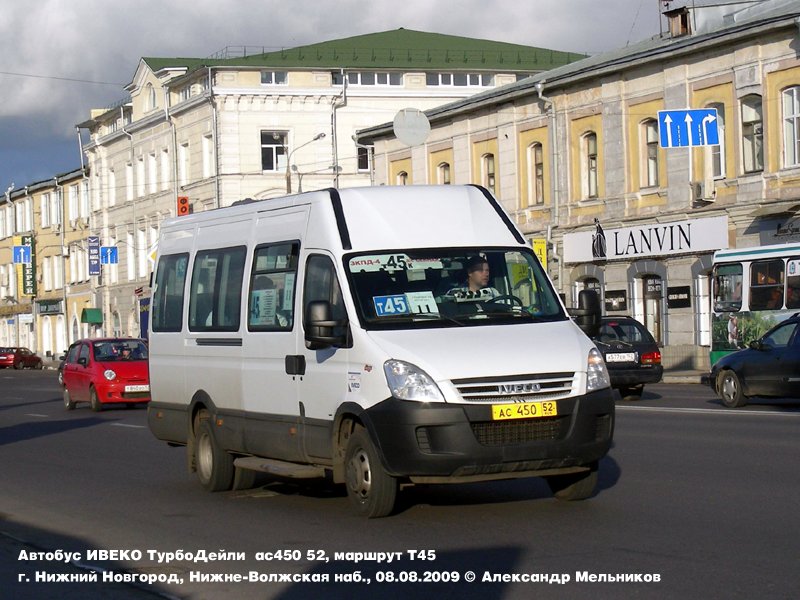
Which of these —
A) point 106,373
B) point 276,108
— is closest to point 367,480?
point 106,373

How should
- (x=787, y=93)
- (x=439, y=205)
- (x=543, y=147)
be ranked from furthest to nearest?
(x=543, y=147) < (x=787, y=93) < (x=439, y=205)

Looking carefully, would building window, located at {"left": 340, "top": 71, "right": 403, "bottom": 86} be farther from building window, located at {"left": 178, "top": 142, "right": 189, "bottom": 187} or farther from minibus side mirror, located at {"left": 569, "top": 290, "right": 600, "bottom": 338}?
minibus side mirror, located at {"left": 569, "top": 290, "right": 600, "bottom": 338}

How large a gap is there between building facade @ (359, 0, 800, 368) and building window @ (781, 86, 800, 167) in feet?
0.12

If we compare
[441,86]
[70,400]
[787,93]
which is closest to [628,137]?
[787,93]

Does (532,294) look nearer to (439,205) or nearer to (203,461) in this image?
(439,205)

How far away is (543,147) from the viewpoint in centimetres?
4512

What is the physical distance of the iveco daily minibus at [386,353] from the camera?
9.82 m

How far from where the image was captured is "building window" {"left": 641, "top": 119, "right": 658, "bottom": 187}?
40.5 m

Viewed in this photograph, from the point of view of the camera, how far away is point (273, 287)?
38.6 ft

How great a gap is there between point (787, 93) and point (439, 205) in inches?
1060

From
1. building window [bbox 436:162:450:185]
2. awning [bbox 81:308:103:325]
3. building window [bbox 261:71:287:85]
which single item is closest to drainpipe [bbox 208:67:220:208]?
building window [bbox 261:71:287:85]

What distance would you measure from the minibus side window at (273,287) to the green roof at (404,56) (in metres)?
53.8

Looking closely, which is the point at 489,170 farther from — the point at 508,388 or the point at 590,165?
the point at 508,388

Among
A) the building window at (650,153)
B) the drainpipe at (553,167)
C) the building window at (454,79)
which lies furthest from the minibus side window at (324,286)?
the building window at (454,79)
